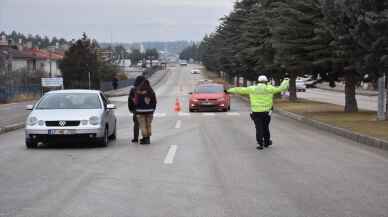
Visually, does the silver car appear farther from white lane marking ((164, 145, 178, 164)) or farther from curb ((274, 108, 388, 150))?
curb ((274, 108, 388, 150))

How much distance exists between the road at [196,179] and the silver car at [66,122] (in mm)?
327

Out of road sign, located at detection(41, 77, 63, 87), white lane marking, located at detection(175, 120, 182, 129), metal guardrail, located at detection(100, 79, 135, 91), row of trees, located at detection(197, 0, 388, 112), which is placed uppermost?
row of trees, located at detection(197, 0, 388, 112)

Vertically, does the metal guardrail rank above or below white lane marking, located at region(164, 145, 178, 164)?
below

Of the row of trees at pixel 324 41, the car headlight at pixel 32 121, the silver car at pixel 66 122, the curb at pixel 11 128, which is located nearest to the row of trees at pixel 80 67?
the row of trees at pixel 324 41

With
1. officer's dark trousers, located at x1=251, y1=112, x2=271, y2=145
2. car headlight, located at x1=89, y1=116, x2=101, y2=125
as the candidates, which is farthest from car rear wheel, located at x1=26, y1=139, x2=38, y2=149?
officer's dark trousers, located at x1=251, y1=112, x2=271, y2=145

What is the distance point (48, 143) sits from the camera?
18172 mm

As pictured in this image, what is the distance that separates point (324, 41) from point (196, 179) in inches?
713

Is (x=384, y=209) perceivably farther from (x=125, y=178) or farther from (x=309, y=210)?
(x=125, y=178)

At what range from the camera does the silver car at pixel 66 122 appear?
54.0ft

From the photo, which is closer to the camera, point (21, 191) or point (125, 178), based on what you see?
point (21, 191)

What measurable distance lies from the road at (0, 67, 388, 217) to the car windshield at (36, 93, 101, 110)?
40.7 inches

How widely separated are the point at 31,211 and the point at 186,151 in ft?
25.5

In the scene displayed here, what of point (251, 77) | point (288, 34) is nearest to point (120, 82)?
point (251, 77)

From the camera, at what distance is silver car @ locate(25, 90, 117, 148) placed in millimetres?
16453
